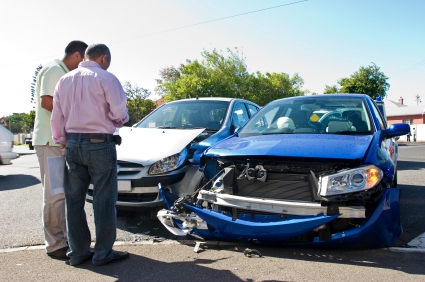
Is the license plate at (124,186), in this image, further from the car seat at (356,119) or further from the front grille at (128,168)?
the car seat at (356,119)

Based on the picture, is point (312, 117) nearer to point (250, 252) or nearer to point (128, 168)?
point (250, 252)

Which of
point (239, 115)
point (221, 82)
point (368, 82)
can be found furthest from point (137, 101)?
point (239, 115)

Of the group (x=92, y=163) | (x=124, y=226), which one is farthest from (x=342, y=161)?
(x=124, y=226)

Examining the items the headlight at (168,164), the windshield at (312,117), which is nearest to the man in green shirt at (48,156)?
the headlight at (168,164)

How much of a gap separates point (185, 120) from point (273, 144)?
266cm

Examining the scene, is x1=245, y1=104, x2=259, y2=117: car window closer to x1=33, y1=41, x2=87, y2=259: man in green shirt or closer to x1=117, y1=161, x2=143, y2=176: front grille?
x1=117, y1=161, x2=143, y2=176: front grille

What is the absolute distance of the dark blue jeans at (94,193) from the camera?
3.25m

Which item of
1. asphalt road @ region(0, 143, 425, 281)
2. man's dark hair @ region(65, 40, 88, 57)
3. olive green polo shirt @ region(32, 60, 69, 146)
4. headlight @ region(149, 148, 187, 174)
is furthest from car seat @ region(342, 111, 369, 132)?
olive green polo shirt @ region(32, 60, 69, 146)

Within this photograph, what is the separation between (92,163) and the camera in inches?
128

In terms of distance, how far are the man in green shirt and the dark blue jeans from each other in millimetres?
278

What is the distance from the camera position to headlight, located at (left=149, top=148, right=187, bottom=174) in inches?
172

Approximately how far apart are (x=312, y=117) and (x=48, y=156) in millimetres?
3028

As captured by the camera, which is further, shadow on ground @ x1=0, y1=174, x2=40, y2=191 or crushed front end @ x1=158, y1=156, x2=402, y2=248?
shadow on ground @ x1=0, y1=174, x2=40, y2=191

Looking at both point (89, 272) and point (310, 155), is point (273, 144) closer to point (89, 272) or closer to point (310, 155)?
point (310, 155)
